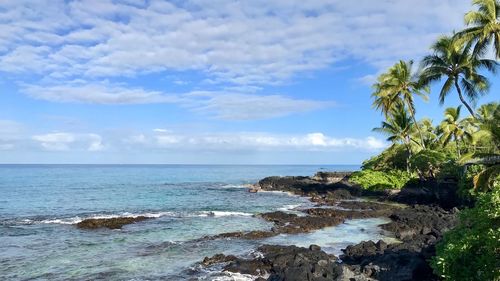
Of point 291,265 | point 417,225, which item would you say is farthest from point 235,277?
point 417,225

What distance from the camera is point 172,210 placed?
40.9 meters

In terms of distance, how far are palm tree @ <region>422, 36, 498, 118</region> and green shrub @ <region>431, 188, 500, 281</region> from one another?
26181 millimetres

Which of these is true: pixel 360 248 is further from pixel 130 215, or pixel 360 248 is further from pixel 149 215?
pixel 130 215

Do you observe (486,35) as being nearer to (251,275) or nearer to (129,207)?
(251,275)

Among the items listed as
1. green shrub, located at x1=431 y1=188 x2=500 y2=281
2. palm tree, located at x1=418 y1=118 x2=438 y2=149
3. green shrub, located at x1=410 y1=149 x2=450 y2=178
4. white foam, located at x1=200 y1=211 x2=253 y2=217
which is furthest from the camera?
palm tree, located at x1=418 y1=118 x2=438 y2=149

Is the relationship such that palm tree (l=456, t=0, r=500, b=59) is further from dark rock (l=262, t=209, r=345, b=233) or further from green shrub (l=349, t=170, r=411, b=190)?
green shrub (l=349, t=170, r=411, b=190)

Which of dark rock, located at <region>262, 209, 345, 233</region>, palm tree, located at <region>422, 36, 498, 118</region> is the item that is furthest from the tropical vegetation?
dark rock, located at <region>262, 209, 345, 233</region>

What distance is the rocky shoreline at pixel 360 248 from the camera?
16.5 metres

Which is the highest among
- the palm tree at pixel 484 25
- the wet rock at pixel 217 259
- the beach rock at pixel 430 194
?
the palm tree at pixel 484 25

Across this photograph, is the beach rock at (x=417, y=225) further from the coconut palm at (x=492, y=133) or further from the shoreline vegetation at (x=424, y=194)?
the coconut palm at (x=492, y=133)

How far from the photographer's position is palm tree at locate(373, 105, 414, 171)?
161 ft

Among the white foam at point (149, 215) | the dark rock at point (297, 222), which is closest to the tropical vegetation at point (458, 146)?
the dark rock at point (297, 222)

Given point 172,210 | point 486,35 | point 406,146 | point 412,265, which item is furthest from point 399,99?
point 412,265

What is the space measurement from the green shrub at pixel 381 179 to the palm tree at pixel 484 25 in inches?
854
